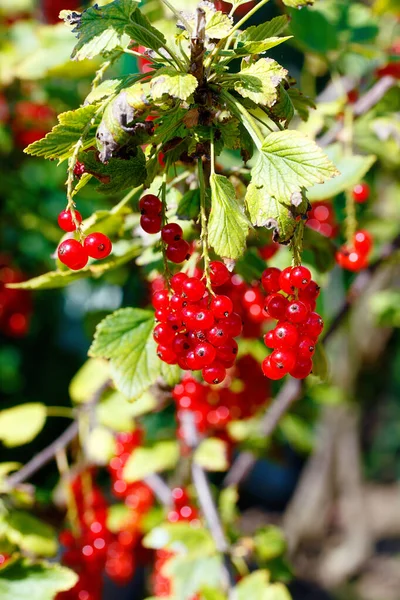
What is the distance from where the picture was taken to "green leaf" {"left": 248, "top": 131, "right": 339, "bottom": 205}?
0.88m

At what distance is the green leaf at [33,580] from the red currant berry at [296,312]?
2.62 feet

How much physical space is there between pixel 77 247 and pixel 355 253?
796 millimetres

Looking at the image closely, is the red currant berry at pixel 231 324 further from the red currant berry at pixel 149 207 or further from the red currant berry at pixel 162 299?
the red currant berry at pixel 149 207

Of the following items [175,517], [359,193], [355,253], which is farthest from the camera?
[175,517]

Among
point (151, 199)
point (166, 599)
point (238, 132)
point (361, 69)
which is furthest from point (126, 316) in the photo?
point (361, 69)

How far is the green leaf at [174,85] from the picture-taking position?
856 mm

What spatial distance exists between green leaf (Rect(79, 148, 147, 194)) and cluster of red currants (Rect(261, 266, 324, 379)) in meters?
0.28

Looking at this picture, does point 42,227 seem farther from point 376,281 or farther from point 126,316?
point 376,281

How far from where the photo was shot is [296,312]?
0.91 m

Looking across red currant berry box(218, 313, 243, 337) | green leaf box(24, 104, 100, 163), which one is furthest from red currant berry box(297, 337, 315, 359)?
green leaf box(24, 104, 100, 163)

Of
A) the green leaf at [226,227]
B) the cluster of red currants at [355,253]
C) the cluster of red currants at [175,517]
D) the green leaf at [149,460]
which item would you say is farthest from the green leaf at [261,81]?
the cluster of red currants at [175,517]

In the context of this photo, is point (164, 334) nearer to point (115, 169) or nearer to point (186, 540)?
point (115, 169)

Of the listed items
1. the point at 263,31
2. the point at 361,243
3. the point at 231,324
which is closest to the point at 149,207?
the point at 231,324

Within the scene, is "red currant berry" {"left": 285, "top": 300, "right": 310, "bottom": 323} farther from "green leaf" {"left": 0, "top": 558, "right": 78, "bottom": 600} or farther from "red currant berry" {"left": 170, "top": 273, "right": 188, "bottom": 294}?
"green leaf" {"left": 0, "top": 558, "right": 78, "bottom": 600}
